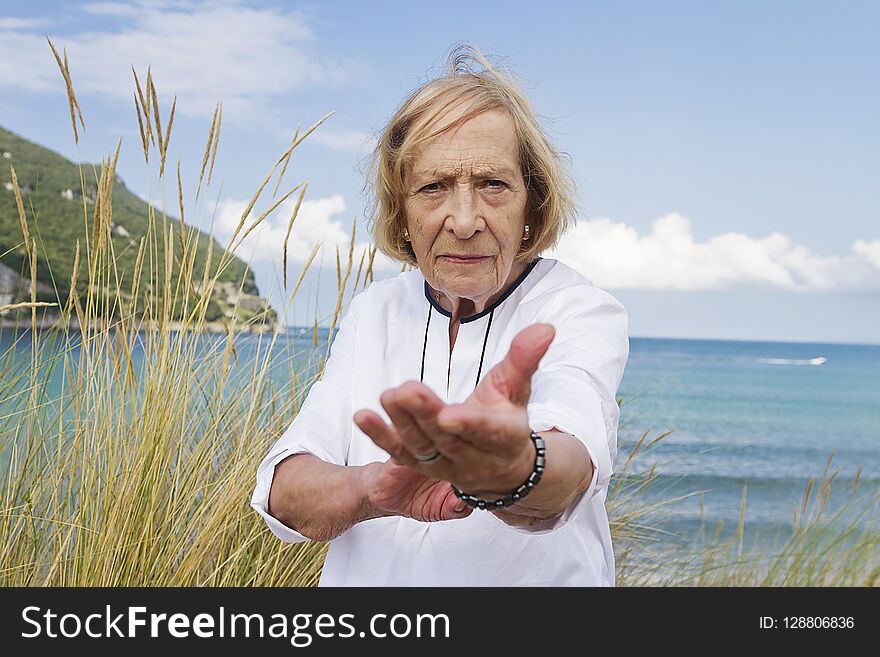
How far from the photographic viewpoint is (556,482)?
3.22 ft

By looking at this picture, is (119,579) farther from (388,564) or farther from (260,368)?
(388,564)

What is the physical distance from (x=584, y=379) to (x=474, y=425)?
Result: 509mm

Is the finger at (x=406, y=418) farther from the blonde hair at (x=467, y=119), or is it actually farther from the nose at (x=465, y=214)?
the blonde hair at (x=467, y=119)

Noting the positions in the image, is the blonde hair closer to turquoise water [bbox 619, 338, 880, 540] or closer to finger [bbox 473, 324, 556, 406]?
finger [bbox 473, 324, 556, 406]

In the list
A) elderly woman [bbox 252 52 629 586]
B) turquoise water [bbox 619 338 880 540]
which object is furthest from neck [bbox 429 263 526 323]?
turquoise water [bbox 619 338 880 540]

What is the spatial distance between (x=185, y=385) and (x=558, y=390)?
1.23 meters

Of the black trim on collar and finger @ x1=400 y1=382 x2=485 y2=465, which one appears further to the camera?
the black trim on collar

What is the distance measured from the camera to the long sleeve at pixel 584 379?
110 centimetres

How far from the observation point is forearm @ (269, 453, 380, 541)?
123 cm

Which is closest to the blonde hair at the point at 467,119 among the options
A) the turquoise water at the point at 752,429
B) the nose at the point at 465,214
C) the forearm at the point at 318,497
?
the nose at the point at 465,214

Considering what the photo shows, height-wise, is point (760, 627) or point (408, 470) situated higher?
point (408, 470)

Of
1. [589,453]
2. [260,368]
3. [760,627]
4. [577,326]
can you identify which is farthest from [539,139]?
[260,368]

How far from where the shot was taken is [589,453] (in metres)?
1.09

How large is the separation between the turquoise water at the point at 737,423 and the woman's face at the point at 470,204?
118cm
